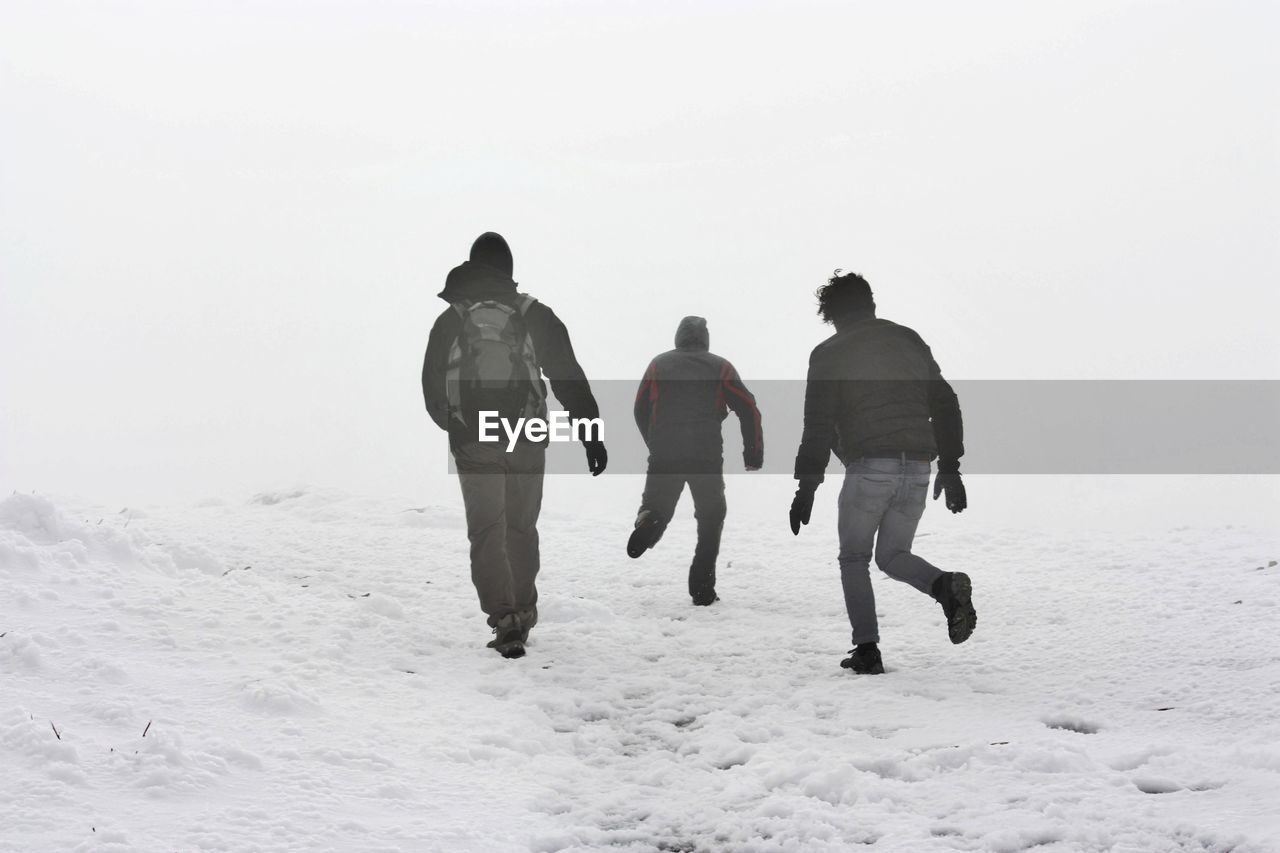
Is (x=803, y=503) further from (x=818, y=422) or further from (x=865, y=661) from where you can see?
(x=865, y=661)

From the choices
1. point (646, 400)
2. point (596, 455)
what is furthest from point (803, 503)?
point (646, 400)

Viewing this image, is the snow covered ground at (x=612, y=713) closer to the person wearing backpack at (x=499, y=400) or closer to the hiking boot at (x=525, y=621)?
the hiking boot at (x=525, y=621)

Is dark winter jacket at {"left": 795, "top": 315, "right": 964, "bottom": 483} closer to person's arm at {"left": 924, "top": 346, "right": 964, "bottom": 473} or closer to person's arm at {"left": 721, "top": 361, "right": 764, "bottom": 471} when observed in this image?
person's arm at {"left": 924, "top": 346, "right": 964, "bottom": 473}

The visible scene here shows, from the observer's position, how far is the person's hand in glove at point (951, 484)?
5.94m

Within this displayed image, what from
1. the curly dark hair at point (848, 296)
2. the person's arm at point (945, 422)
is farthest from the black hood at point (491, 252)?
the person's arm at point (945, 422)

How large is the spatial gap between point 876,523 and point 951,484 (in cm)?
49

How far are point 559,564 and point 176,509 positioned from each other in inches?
256

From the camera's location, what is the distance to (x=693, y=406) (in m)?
8.33

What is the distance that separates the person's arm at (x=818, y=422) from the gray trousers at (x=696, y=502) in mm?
2073

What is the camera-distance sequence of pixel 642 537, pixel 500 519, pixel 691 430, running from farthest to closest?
pixel 691 430
pixel 642 537
pixel 500 519

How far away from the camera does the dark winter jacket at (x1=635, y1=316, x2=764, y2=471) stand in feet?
27.2

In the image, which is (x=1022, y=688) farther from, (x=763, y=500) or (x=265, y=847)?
(x=763, y=500)

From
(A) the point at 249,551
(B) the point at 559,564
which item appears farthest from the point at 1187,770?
(A) the point at 249,551

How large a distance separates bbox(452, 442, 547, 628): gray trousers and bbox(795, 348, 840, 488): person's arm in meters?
1.71
